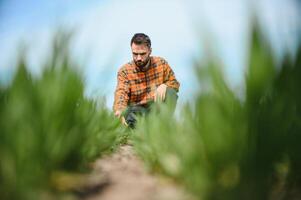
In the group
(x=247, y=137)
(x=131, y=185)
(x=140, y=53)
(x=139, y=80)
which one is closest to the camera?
(x=247, y=137)

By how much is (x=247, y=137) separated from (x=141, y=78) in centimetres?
268

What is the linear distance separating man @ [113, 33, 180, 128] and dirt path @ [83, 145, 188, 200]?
184cm

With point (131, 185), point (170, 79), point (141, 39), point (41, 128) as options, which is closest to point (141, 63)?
point (141, 39)

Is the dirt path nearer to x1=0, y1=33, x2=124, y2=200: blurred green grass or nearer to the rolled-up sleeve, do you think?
x1=0, y1=33, x2=124, y2=200: blurred green grass

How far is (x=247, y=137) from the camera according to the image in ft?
4.98

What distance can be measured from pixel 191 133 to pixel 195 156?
20 centimetres

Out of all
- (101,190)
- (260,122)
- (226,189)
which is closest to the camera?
(226,189)

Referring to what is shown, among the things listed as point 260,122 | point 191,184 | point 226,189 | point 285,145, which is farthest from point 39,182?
point 285,145

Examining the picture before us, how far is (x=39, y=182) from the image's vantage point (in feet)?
4.91

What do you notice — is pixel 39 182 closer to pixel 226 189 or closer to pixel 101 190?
pixel 101 190

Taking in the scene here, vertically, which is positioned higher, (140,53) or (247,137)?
(140,53)

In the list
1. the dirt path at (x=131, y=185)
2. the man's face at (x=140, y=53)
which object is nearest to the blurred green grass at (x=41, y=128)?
the dirt path at (x=131, y=185)

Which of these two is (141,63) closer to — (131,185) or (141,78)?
(141,78)

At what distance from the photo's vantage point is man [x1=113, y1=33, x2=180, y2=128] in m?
4.01
